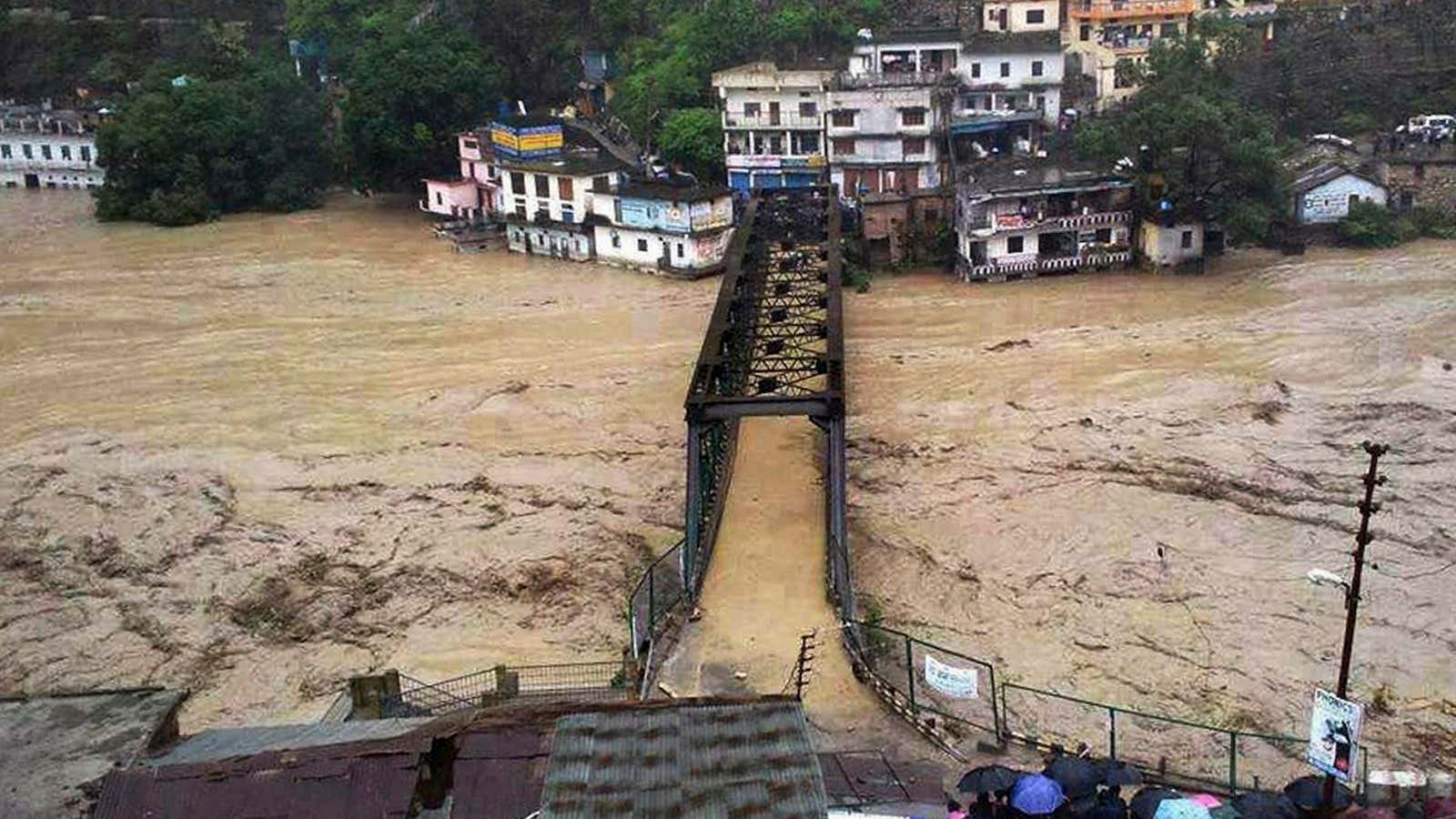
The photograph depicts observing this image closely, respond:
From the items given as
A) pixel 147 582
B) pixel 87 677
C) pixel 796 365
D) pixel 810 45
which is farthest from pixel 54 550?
pixel 810 45

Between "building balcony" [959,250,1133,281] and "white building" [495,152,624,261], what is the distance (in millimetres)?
10933

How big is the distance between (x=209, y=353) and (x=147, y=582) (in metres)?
12.6

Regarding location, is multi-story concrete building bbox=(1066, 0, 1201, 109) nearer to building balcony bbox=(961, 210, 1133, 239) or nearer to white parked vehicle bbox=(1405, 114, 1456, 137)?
white parked vehicle bbox=(1405, 114, 1456, 137)

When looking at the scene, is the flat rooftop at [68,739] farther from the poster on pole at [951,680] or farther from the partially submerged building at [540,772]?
the poster on pole at [951,680]

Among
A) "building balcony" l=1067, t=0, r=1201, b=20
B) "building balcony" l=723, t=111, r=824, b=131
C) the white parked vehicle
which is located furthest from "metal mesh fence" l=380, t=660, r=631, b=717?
"building balcony" l=1067, t=0, r=1201, b=20

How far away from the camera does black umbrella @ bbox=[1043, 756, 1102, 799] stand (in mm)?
11875

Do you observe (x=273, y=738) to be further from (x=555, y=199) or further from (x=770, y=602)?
(x=555, y=199)

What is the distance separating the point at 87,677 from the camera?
19328 mm

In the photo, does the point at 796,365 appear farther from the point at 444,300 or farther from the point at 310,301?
the point at 310,301

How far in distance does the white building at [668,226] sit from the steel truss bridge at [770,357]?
4505mm

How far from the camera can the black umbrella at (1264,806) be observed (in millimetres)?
11258

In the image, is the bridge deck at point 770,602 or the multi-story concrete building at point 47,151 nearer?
the bridge deck at point 770,602

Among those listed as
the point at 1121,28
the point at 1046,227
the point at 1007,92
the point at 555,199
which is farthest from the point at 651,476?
the point at 1121,28

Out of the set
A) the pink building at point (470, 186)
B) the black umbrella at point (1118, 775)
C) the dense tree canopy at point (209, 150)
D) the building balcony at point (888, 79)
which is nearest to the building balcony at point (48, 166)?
the dense tree canopy at point (209, 150)
